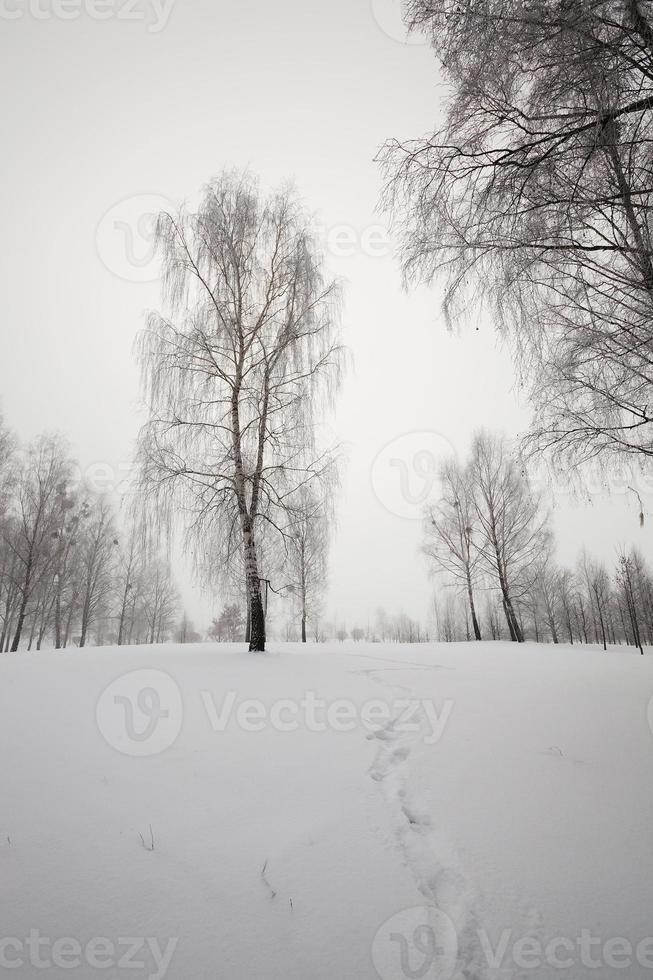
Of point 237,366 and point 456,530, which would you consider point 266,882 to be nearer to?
point 237,366

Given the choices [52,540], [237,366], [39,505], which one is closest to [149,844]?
[237,366]

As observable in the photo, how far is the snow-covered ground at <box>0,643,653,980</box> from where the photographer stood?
4.84 feet

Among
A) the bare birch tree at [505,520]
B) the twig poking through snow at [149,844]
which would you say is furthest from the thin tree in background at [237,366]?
the bare birch tree at [505,520]

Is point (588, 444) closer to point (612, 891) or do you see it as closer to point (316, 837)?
point (612, 891)

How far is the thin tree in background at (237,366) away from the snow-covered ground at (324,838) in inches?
133

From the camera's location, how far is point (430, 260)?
3.60 meters

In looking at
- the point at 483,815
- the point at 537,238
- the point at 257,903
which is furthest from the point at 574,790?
the point at 537,238

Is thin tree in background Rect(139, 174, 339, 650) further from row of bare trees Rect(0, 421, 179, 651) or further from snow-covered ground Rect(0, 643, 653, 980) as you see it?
row of bare trees Rect(0, 421, 179, 651)

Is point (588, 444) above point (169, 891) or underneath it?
above

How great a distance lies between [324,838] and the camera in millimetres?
2002

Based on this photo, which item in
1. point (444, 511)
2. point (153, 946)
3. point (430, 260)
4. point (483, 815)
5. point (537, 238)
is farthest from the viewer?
point (444, 511)

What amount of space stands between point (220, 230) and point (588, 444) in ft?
24.4

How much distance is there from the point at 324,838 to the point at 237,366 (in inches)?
263

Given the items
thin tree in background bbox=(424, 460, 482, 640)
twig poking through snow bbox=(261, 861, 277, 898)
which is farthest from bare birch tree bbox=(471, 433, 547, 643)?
twig poking through snow bbox=(261, 861, 277, 898)
